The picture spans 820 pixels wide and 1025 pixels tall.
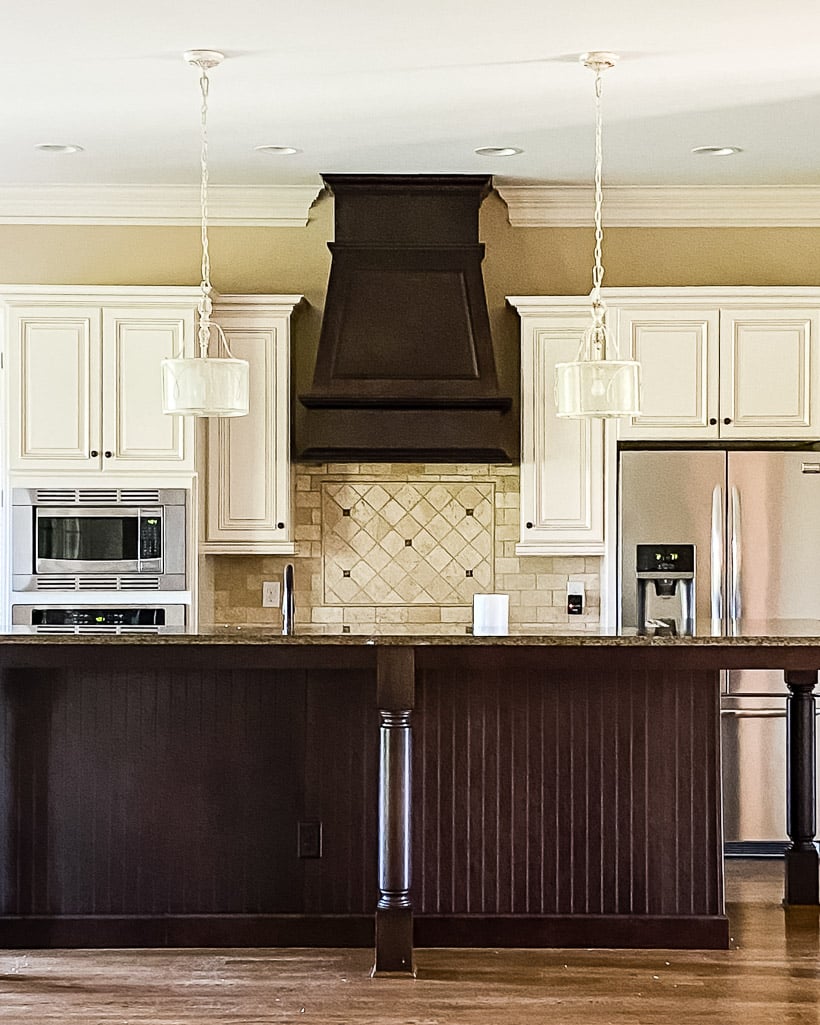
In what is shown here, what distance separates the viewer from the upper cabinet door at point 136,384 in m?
5.77

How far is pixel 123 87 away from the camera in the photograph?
4.75 metres

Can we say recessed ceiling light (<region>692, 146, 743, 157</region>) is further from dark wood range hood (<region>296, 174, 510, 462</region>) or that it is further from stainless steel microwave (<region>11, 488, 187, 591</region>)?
stainless steel microwave (<region>11, 488, 187, 591</region>)

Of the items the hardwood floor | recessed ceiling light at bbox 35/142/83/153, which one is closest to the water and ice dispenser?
the hardwood floor

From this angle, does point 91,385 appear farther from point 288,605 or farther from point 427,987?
point 427,987

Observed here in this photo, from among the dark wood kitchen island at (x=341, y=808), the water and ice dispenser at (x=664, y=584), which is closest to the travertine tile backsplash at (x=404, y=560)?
the water and ice dispenser at (x=664, y=584)

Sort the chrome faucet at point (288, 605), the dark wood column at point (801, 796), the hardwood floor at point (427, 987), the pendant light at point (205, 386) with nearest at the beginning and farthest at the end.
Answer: the hardwood floor at point (427, 987) → the pendant light at point (205, 386) → the chrome faucet at point (288, 605) → the dark wood column at point (801, 796)

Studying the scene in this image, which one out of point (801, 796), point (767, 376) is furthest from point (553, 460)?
point (801, 796)

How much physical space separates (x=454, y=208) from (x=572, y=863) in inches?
118

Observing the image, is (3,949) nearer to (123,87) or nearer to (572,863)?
(572,863)

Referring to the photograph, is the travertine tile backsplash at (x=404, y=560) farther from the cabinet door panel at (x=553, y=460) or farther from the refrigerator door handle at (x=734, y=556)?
the refrigerator door handle at (x=734, y=556)

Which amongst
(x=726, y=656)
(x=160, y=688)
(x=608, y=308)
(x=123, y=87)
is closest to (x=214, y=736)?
(x=160, y=688)

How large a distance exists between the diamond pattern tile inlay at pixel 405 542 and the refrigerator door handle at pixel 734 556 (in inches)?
42.5

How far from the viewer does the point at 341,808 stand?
4305mm

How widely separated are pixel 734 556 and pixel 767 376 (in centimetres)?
78
